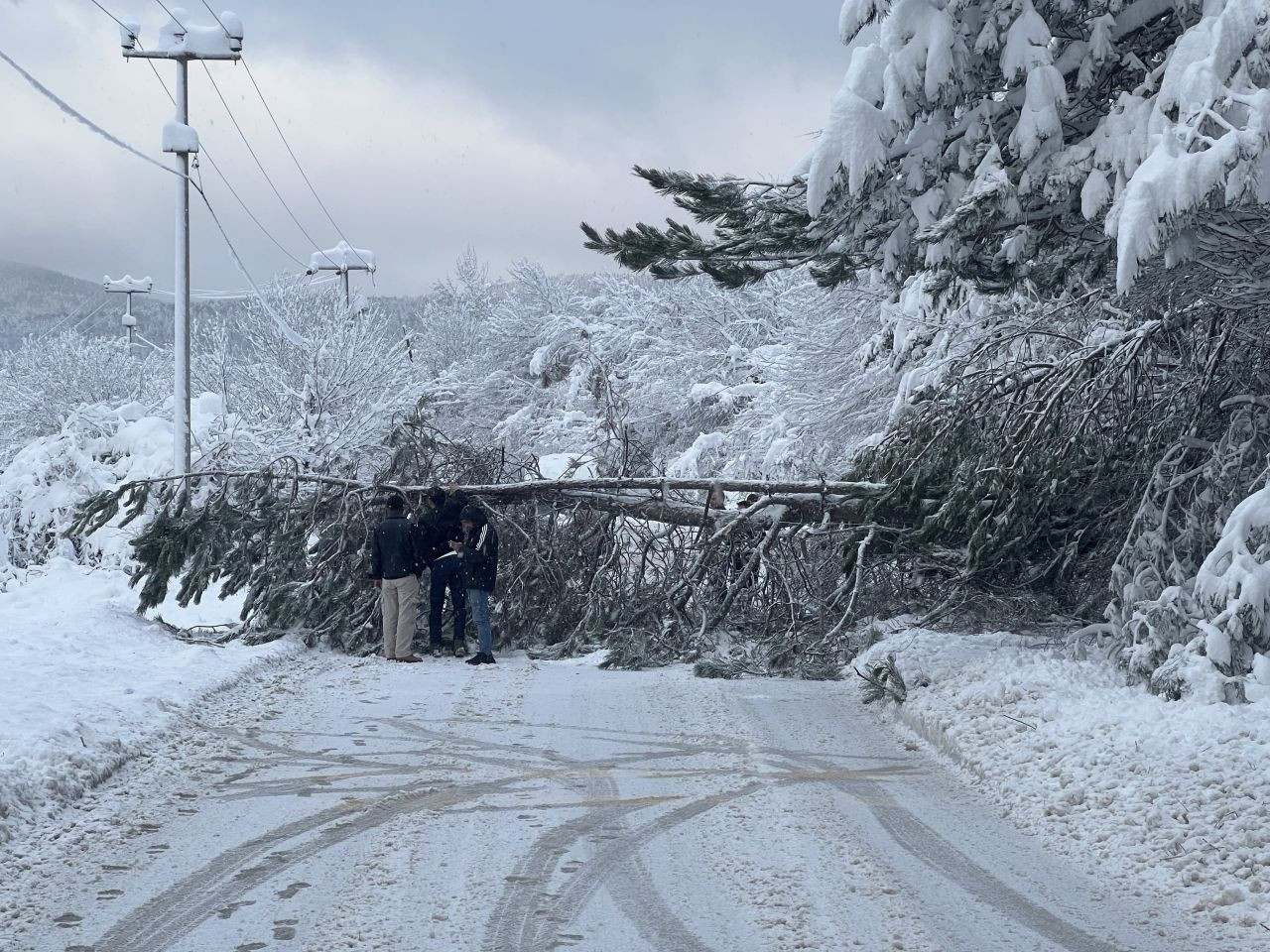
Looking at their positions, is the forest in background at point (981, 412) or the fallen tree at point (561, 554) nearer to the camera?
the forest in background at point (981, 412)

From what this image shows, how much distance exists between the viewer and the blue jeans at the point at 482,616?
12.0m

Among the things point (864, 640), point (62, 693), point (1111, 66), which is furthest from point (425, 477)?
point (1111, 66)

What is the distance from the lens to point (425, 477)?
45.7 feet

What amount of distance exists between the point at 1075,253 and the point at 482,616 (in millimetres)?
6702

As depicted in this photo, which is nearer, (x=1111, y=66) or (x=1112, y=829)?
(x=1112, y=829)

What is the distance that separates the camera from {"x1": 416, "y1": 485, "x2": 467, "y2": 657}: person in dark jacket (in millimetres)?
12375

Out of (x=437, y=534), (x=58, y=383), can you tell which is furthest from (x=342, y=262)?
(x=437, y=534)

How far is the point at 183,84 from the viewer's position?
23500mm

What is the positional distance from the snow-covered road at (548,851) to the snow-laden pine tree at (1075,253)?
7.50ft

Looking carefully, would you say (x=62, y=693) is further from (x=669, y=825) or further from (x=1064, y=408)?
(x=1064, y=408)

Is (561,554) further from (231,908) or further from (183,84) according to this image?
(183,84)

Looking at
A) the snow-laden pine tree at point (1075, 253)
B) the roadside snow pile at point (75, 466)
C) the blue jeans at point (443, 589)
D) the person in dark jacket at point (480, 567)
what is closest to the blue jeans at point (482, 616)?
the person in dark jacket at point (480, 567)

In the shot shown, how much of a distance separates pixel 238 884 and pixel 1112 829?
370 cm

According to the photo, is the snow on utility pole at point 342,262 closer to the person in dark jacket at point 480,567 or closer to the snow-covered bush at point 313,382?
the snow-covered bush at point 313,382
